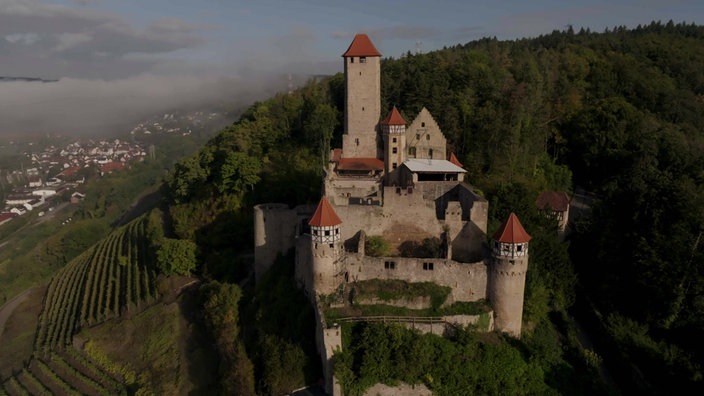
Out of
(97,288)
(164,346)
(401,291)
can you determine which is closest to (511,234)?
(401,291)

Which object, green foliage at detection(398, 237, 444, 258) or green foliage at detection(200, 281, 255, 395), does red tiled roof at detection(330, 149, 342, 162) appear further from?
green foliage at detection(200, 281, 255, 395)

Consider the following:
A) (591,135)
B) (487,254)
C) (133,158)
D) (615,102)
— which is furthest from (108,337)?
(133,158)

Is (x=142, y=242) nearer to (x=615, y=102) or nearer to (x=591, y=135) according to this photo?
(x=591, y=135)

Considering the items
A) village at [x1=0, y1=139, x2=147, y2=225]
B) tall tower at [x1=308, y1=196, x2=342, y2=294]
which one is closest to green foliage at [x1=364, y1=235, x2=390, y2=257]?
tall tower at [x1=308, y1=196, x2=342, y2=294]

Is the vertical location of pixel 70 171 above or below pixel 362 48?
below

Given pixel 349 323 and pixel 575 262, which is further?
pixel 575 262

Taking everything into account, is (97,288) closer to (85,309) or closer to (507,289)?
(85,309)
